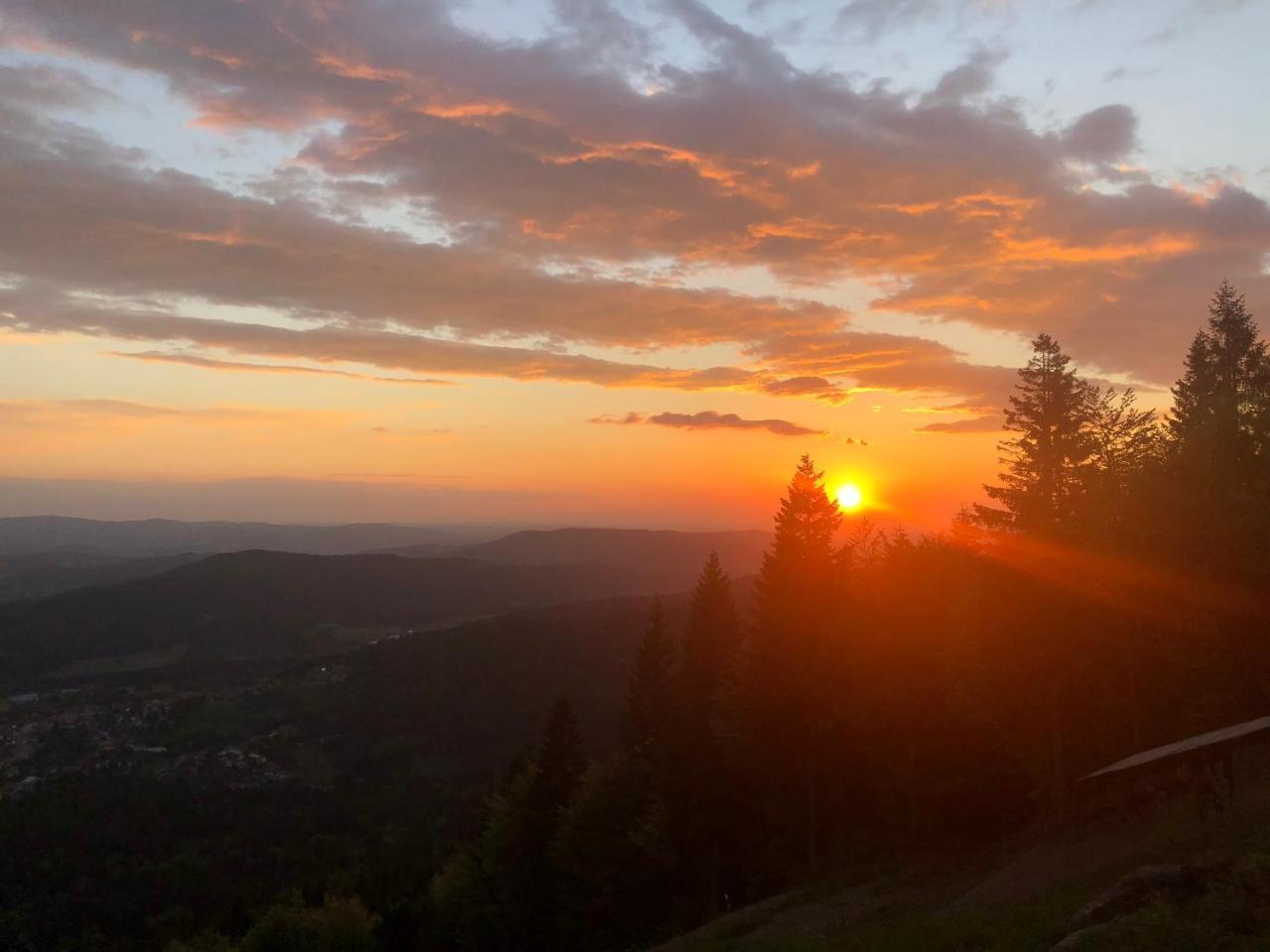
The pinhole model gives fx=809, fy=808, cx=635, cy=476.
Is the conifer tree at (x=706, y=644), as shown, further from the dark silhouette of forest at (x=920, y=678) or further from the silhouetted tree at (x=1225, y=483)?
the silhouetted tree at (x=1225, y=483)

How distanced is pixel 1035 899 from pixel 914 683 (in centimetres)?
1559

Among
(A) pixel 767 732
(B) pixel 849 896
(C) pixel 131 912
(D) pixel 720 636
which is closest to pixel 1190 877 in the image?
(B) pixel 849 896

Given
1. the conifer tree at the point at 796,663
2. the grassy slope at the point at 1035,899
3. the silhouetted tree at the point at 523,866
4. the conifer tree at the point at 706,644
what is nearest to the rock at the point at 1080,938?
the grassy slope at the point at 1035,899

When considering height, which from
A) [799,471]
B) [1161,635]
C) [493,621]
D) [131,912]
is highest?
[799,471]

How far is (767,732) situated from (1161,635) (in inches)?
615

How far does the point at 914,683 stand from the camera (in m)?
32.0

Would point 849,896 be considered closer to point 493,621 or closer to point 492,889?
point 492,889

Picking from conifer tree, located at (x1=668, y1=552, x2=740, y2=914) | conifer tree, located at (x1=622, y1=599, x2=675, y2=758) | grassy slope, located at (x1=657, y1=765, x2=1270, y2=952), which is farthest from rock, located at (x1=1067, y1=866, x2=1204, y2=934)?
conifer tree, located at (x1=622, y1=599, x2=675, y2=758)

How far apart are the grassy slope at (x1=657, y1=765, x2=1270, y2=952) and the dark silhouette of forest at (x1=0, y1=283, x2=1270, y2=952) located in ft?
14.9

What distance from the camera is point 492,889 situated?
4584 centimetres

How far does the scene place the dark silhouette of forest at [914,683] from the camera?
2498 cm

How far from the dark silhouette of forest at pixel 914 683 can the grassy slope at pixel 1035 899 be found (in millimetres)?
4535

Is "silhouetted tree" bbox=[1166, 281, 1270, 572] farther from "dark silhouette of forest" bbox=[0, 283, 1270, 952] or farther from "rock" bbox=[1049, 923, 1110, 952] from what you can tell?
"rock" bbox=[1049, 923, 1110, 952]

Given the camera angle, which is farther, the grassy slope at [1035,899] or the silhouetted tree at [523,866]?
the silhouetted tree at [523,866]
